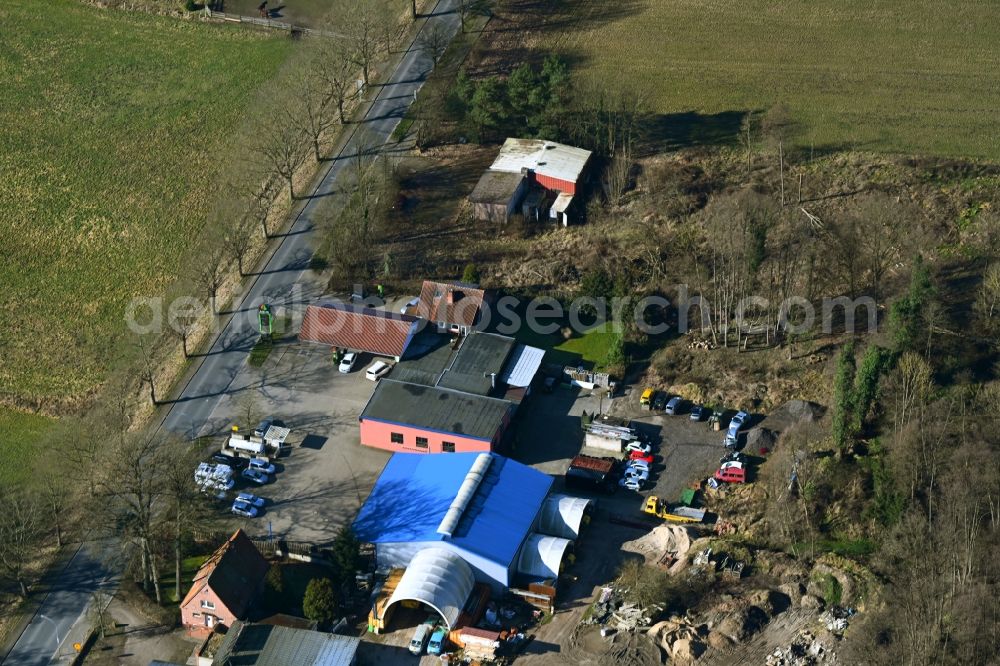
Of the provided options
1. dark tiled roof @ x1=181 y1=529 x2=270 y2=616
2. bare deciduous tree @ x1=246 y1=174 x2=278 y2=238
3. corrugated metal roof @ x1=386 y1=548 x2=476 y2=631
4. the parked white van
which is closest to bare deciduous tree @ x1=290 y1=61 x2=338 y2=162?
bare deciduous tree @ x1=246 y1=174 x2=278 y2=238

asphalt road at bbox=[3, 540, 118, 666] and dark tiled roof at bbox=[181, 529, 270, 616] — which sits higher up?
dark tiled roof at bbox=[181, 529, 270, 616]

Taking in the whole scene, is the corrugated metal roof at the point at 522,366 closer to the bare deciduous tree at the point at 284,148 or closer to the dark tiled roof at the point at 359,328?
the dark tiled roof at the point at 359,328

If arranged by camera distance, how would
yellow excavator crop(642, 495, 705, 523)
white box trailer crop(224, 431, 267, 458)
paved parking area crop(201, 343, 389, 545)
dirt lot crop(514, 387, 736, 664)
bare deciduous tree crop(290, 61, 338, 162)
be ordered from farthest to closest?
bare deciduous tree crop(290, 61, 338, 162) → white box trailer crop(224, 431, 267, 458) → paved parking area crop(201, 343, 389, 545) → yellow excavator crop(642, 495, 705, 523) → dirt lot crop(514, 387, 736, 664)

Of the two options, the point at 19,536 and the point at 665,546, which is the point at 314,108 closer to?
the point at 19,536

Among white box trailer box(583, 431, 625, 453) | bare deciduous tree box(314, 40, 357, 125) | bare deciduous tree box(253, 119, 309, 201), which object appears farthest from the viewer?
bare deciduous tree box(314, 40, 357, 125)

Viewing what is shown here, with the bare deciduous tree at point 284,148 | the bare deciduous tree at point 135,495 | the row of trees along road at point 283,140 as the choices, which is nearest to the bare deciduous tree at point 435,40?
the row of trees along road at point 283,140

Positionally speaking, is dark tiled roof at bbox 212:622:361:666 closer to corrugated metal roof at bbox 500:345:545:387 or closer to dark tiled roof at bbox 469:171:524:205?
corrugated metal roof at bbox 500:345:545:387

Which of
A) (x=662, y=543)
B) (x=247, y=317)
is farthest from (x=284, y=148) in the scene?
(x=662, y=543)

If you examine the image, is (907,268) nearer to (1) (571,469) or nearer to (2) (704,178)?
(2) (704,178)
